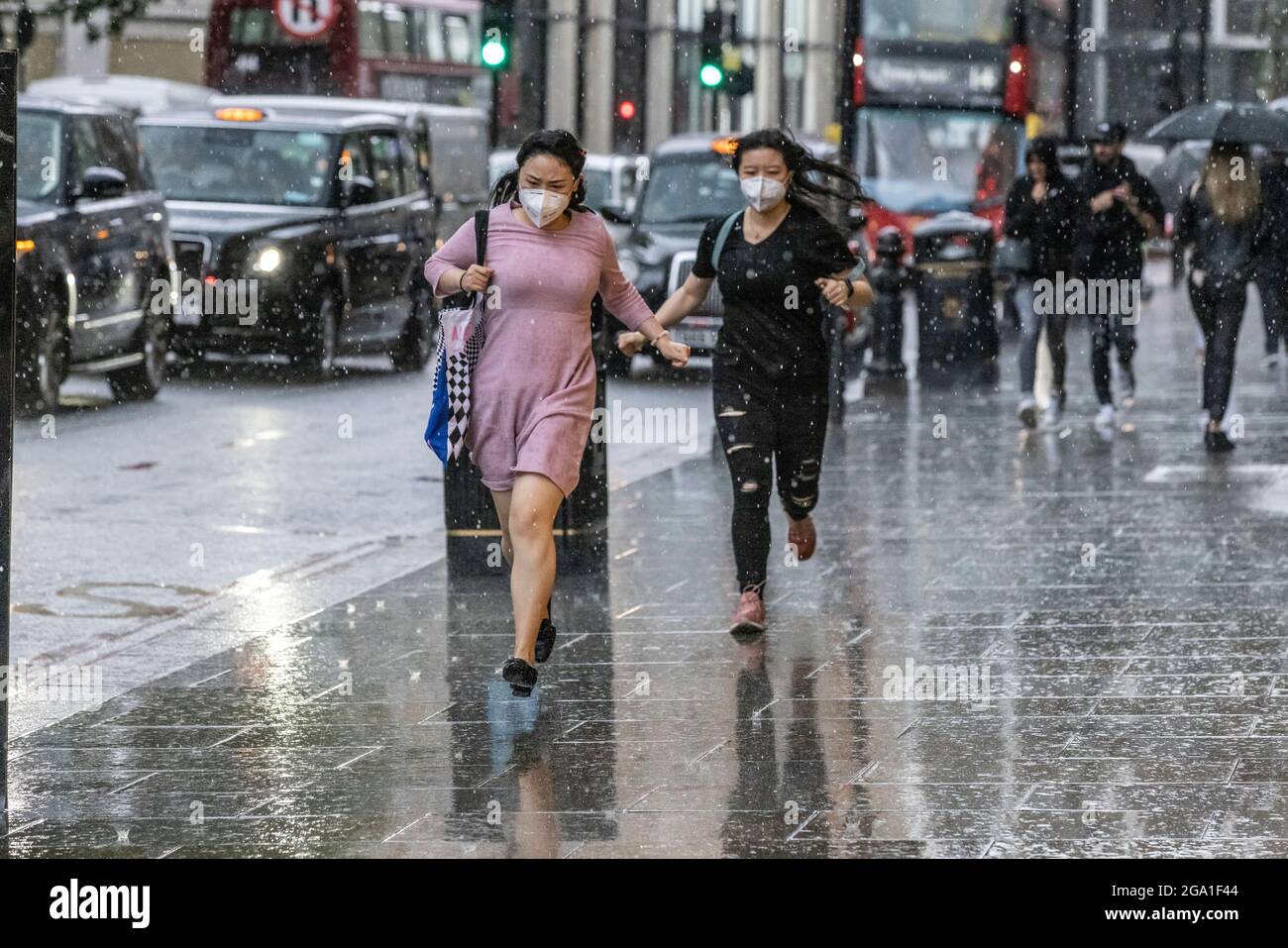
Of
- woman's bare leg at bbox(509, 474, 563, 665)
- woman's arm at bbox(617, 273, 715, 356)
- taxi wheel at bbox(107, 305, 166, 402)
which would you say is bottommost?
taxi wheel at bbox(107, 305, 166, 402)

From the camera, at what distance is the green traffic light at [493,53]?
2141cm

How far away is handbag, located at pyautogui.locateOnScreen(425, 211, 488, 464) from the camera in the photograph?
7328mm

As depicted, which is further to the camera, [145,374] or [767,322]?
[145,374]

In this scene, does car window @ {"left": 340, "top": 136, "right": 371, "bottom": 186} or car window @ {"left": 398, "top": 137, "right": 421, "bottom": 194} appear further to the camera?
car window @ {"left": 398, "top": 137, "right": 421, "bottom": 194}

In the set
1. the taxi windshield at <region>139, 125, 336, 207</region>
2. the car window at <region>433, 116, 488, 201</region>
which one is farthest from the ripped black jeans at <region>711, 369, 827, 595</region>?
the car window at <region>433, 116, 488, 201</region>

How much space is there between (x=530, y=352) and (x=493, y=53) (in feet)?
47.9

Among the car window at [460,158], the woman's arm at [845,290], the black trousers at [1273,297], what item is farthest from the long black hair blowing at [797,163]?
the car window at [460,158]

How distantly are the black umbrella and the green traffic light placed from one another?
243 inches

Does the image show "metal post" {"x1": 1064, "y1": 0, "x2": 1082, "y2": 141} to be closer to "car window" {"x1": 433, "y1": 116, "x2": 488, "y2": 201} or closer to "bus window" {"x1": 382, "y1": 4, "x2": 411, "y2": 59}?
"car window" {"x1": 433, "y1": 116, "x2": 488, "y2": 201}

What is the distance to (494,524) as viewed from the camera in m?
9.71

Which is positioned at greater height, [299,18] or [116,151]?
[299,18]

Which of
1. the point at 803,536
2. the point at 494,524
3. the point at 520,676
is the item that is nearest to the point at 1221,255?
the point at 494,524

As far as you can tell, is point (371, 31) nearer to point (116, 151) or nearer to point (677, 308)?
point (116, 151)
